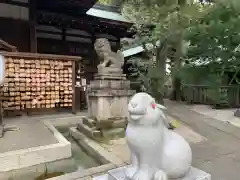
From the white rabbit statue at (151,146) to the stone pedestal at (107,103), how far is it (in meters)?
3.16

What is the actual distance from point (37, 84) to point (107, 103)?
3621 millimetres

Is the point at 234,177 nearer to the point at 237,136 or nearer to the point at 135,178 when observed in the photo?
the point at 135,178

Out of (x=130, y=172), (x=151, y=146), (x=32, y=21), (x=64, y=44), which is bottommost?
(x=130, y=172)

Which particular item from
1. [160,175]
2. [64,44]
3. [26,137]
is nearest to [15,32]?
[64,44]

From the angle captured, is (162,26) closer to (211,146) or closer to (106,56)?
(106,56)

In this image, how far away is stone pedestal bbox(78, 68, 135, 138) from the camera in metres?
5.31

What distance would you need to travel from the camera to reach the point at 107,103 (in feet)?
17.9

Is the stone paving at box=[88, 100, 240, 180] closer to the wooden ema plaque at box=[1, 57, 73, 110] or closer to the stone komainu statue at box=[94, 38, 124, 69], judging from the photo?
the stone komainu statue at box=[94, 38, 124, 69]

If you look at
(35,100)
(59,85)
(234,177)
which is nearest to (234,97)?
(234,177)

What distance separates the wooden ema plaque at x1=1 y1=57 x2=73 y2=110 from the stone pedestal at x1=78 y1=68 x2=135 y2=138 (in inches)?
110

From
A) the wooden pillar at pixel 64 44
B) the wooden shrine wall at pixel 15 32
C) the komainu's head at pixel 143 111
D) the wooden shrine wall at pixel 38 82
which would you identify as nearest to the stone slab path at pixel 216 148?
the komainu's head at pixel 143 111

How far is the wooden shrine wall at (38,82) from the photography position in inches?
282

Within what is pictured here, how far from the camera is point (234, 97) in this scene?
9.55m

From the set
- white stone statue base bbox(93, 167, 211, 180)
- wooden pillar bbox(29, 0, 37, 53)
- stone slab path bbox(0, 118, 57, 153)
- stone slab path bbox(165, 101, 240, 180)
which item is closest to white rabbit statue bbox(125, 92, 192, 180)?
white stone statue base bbox(93, 167, 211, 180)
